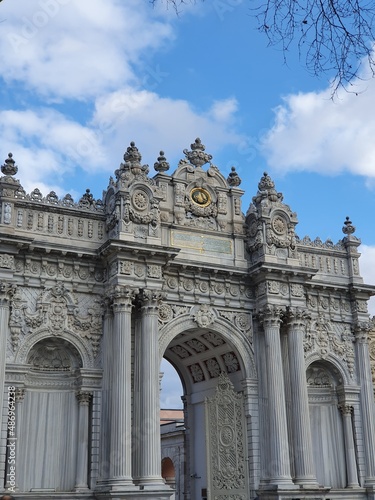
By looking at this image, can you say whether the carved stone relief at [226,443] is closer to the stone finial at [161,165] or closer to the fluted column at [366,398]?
the fluted column at [366,398]

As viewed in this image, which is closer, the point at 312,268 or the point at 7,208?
the point at 7,208

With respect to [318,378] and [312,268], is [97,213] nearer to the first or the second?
[312,268]

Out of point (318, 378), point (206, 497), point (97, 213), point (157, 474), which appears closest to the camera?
point (157, 474)

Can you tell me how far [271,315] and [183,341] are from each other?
3.81 m

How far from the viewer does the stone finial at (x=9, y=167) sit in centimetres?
2173

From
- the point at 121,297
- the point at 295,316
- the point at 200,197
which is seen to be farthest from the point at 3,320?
the point at 295,316

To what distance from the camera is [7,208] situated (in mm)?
21375

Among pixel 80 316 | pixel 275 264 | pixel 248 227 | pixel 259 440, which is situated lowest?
pixel 259 440

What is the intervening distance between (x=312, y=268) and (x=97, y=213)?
322 inches

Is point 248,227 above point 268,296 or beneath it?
above

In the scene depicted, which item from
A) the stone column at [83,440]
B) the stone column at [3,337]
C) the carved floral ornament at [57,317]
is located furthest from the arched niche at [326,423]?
the stone column at [3,337]

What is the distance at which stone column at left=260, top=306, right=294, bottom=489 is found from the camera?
22.6 metres

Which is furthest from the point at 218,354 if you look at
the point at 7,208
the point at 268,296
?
the point at 7,208

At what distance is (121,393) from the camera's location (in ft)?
68.5
